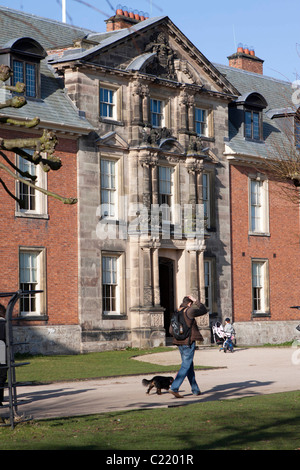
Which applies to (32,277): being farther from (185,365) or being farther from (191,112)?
(185,365)

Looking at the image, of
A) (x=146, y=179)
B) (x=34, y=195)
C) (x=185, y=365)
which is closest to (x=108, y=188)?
(x=146, y=179)

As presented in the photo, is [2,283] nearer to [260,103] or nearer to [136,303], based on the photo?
[136,303]

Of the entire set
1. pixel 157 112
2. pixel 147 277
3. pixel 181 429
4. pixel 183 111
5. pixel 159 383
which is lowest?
pixel 181 429

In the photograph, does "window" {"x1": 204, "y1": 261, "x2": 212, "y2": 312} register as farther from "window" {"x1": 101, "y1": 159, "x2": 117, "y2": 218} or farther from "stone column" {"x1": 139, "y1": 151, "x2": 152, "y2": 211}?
"window" {"x1": 101, "y1": 159, "x2": 117, "y2": 218}

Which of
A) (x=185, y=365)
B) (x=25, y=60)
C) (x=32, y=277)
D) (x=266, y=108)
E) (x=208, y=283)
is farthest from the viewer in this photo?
(x=266, y=108)

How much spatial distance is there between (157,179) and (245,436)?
23472 millimetres

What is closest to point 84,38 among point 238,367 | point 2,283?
point 2,283

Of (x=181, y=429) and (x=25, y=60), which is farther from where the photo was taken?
→ (x=25, y=60)

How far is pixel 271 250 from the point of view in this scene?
41.2 metres

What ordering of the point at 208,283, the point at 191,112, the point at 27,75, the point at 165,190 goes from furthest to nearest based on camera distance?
→ the point at 208,283
the point at 191,112
the point at 165,190
the point at 27,75

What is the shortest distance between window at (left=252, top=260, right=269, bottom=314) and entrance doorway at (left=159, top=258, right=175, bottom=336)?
5.25m

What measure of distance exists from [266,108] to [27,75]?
16315mm

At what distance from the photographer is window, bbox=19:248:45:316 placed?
30.7 m
